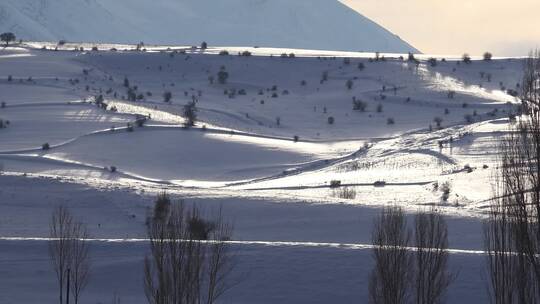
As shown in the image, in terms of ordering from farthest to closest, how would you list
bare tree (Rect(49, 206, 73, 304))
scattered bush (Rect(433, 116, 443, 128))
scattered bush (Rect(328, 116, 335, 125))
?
1. scattered bush (Rect(328, 116, 335, 125))
2. scattered bush (Rect(433, 116, 443, 128))
3. bare tree (Rect(49, 206, 73, 304))

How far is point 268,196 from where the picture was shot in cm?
4450

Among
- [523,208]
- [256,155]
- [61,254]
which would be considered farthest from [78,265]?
[256,155]

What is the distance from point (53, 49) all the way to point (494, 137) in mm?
46276

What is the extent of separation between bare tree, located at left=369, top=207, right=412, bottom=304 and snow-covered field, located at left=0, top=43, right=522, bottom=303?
3552mm

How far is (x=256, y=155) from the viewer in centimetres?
5994

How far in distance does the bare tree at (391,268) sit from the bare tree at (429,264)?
1.15 feet

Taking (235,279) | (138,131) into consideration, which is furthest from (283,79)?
(235,279)

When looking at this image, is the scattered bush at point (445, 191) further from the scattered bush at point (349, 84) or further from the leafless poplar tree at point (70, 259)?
the scattered bush at point (349, 84)

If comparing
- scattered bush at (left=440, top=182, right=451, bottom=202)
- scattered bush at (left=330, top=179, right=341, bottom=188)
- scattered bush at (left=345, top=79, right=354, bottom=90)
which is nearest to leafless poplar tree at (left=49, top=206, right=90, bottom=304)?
scattered bush at (left=440, top=182, right=451, bottom=202)

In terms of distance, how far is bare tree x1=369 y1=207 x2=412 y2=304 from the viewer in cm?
2800

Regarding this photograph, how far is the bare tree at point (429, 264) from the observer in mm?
28125

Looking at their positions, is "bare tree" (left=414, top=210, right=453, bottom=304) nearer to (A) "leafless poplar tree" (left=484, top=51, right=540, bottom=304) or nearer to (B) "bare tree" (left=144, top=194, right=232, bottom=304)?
(A) "leafless poplar tree" (left=484, top=51, right=540, bottom=304)

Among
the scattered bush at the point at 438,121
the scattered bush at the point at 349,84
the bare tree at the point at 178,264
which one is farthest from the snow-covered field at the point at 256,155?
the bare tree at the point at 178,264

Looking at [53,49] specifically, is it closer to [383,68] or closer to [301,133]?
[383,68]
